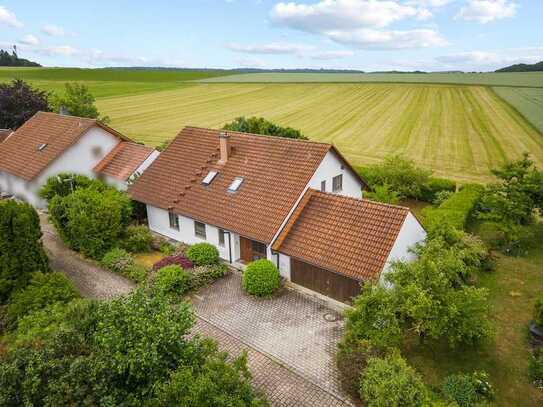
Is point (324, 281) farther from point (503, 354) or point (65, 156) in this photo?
point (65, 156)

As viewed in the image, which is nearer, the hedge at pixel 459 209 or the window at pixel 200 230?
the window at pixel 200 230

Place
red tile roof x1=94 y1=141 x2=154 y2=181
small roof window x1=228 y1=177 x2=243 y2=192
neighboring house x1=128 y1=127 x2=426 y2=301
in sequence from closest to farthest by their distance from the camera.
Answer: neighboring house x1=128 y1=127 x2=426 y2=301 < small roof window x1=228 y1=177 x2=243 y2=192 < red tile roof x1=94 y1=141 x2=154 y2=181

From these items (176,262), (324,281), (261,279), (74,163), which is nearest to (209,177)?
(176,262)

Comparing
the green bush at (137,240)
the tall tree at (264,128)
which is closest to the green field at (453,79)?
the tall tree at (264,128)

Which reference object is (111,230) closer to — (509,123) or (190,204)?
(190,204)

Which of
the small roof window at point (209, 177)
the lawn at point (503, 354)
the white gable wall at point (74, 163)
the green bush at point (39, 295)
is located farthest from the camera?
the white gable wall at point (74, 163)

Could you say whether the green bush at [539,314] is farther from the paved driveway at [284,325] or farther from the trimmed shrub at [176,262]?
the trimmed shrub at [176,262]

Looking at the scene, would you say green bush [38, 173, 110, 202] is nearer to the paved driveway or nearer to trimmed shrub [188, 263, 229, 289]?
trimmed shrub [188, 263, 229, 289]

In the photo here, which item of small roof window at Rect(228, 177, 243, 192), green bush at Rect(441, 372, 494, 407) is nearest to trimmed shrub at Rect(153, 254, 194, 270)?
small roof window at Rect(228, 177, 243, 192)
